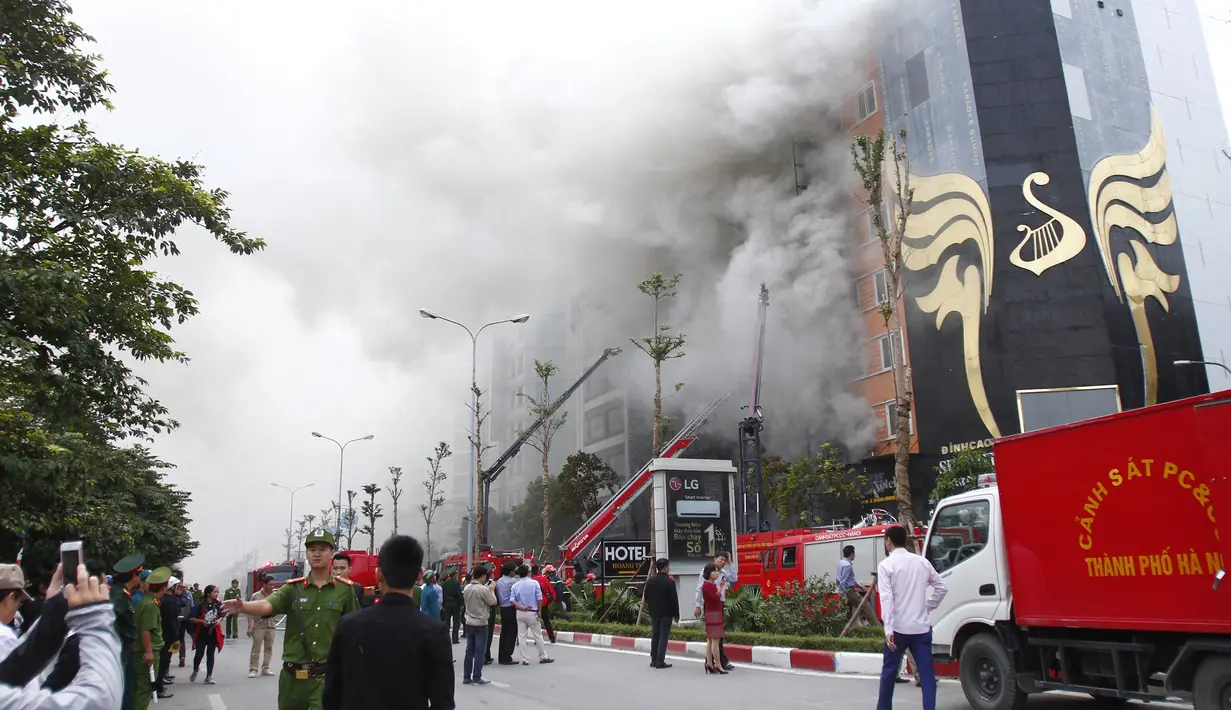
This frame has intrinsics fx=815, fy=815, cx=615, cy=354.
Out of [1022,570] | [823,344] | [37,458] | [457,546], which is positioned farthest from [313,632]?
[457,546]

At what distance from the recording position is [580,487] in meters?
39.2

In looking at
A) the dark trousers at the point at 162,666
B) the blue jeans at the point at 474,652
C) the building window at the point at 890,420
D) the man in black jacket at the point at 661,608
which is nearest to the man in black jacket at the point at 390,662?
the blue jeans at the point at 474,652

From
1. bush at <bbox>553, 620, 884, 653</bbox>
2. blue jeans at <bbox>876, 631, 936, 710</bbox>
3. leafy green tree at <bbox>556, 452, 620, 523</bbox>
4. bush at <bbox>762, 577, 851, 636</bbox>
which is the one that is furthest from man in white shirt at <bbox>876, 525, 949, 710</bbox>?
leafy green tree at <bbox>556, 452, 620, 523</bbox>

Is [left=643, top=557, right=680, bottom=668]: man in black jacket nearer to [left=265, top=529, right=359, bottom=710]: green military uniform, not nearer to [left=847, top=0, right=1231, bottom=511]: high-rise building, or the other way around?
[left=265, top=529, right=359, bottom=710]: green military uniform

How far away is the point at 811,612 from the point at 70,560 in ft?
35.2

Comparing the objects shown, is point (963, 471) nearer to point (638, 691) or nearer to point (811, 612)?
point (811, 612)

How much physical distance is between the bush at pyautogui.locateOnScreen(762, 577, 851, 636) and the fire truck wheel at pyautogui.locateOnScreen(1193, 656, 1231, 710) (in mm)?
6778

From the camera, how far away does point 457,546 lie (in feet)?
194

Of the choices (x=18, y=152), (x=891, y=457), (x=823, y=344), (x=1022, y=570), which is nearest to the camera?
(x=1022, y=570)

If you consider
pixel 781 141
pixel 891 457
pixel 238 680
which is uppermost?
pixel 781 141

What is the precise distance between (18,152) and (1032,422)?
24.7 meters

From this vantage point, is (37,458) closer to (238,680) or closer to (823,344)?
(238,680)

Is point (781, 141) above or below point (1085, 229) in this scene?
above

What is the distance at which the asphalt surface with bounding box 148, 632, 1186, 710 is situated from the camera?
277 inches
